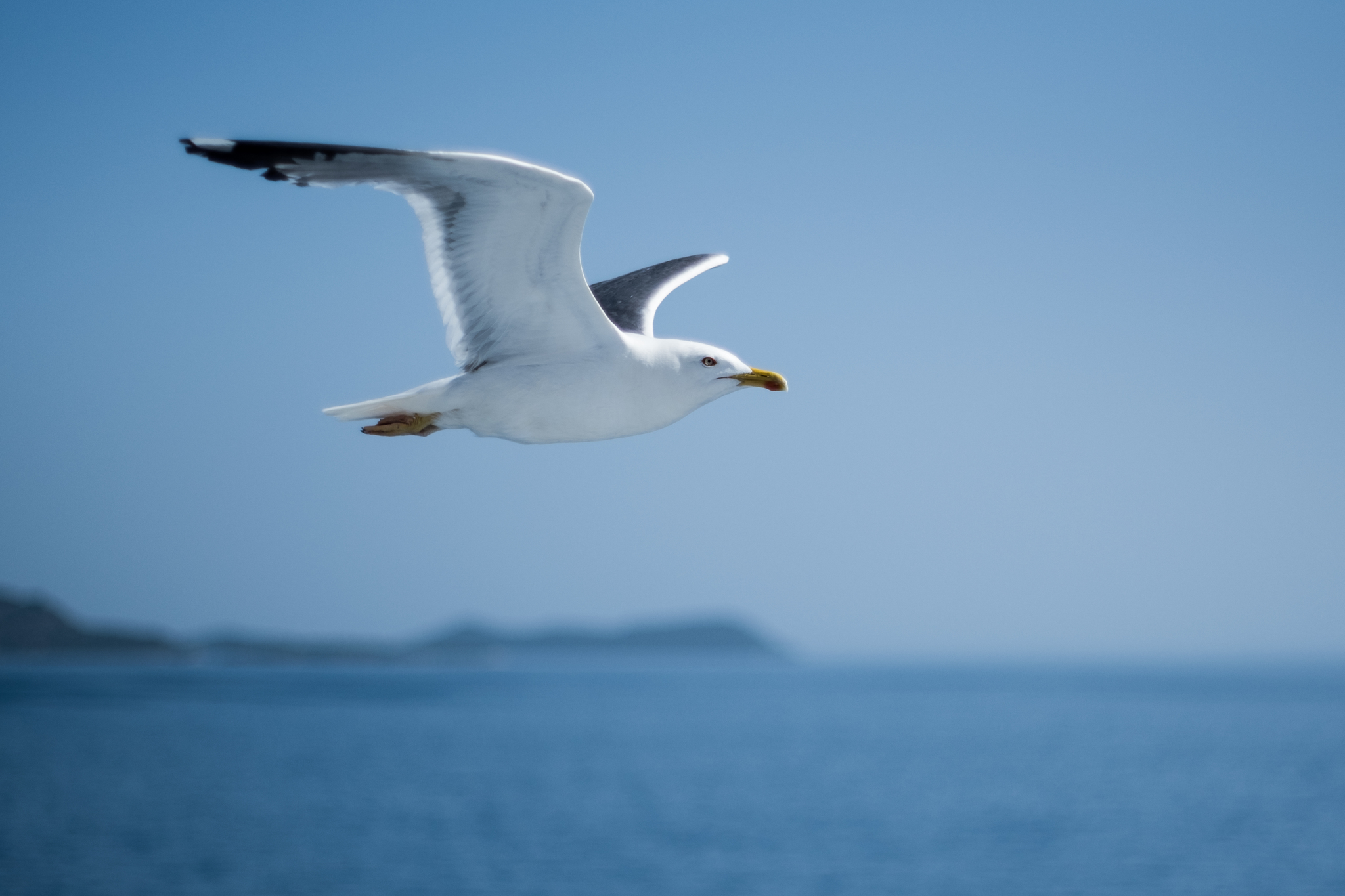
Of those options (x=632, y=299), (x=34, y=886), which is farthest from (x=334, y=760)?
(x=632, y=299)

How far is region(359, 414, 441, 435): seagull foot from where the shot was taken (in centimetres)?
528

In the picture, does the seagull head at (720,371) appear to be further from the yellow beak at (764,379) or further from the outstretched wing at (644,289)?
the outstretched wing at (644,289)

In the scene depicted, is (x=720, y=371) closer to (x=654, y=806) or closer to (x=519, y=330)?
(x=519, y=330)

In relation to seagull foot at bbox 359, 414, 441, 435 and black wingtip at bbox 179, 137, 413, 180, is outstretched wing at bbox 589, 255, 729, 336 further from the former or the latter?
black wingtip at bbox 179, 137, 413, 180

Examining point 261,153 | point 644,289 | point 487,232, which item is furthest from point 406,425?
point 644,289

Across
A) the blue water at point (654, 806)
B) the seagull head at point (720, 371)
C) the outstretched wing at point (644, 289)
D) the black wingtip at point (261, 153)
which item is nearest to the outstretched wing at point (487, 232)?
the black wingtip at point (261, 153)

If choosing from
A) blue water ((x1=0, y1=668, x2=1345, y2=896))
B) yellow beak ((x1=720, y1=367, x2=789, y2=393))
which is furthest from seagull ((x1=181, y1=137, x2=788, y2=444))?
blue water ((x1=0, y1=668, x2=1345, y2=896))

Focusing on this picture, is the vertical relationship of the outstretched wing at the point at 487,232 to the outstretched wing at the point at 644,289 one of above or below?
below

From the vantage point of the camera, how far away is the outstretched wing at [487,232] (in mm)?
4590

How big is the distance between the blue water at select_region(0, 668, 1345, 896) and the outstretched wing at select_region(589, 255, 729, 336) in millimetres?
38571

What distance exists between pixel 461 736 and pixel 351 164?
95.3 metres

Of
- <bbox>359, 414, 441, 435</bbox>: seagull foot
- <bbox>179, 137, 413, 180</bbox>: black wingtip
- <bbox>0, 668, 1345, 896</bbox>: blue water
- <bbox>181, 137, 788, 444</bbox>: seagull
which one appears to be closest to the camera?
<bbox>179, 137, 413, 180</bbox>: black wingtip

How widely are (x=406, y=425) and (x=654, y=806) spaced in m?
59.3

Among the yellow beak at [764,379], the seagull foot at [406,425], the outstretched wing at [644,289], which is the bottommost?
the seagull foot at [406,425]
